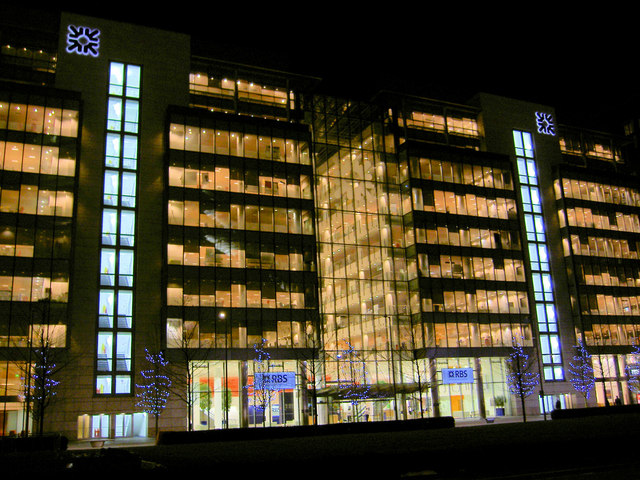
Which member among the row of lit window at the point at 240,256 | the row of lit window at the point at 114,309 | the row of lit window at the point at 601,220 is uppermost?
the row of lit window at the point at 601,220

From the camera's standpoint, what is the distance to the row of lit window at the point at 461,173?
7800 centimetres

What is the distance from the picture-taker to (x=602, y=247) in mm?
87062

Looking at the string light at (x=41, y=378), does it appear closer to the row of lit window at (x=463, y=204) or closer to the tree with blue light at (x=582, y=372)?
the row of lit window at (x=463, y=204)

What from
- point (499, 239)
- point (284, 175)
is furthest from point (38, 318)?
point (499, 239)

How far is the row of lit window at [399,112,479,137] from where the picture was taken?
82.1 m

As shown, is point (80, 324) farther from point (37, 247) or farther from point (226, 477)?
point (226, 477)

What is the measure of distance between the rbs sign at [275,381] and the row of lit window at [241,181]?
783 inches

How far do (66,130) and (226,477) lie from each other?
49.9 metres

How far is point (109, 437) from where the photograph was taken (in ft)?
185

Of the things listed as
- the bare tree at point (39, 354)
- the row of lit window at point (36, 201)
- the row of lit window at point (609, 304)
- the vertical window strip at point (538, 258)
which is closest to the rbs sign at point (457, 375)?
the vertical window strip at point (538, 258)

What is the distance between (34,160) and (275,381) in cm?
3234

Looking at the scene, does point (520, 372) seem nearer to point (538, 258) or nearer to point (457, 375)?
point (457, 375)

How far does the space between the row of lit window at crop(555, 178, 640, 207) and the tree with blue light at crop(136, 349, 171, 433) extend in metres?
59.3

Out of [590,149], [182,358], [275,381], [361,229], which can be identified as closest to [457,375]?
[361,229]
